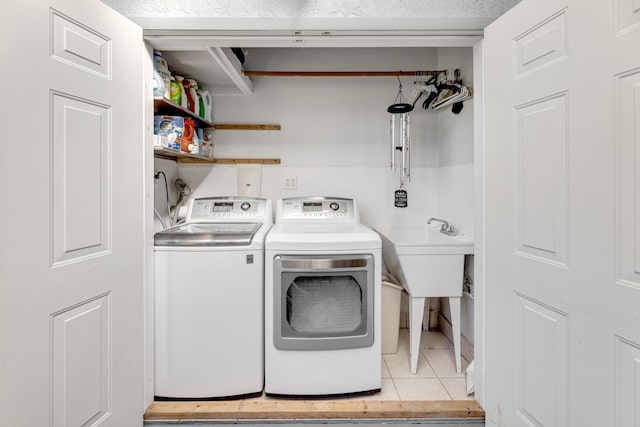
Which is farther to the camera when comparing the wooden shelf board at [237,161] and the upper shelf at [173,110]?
the wooden shelf board at [237,161]

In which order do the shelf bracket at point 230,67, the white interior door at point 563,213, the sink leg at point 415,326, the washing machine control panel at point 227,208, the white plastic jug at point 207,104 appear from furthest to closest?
the white plastic jug at point 207,104, the washing machine control panel at point 227,208, the sink leg at point 415,326, the shelf bracket at point 230,67, the white interior door at point 563,213

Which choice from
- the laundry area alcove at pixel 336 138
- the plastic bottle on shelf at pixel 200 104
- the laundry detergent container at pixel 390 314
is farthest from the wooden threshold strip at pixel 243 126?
the laundry detergent container at pixel 390 314

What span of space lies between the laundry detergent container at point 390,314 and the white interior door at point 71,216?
1402 millimetres

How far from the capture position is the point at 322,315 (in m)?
1.62

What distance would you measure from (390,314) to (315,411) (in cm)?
79

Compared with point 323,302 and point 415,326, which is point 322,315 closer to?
point 323,302

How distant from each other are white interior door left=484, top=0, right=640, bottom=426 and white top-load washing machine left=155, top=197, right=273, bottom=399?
3.74 ft

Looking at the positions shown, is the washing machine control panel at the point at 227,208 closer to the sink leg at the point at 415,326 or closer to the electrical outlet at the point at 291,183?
the electrical outlet at the point at 291,183

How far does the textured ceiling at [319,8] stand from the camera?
54.2 inches

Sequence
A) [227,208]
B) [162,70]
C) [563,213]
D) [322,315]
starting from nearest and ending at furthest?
1. [563,213]
2. [322,315]
3. [162,70]
4. [227,208]

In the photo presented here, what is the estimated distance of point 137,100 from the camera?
1.37 meters

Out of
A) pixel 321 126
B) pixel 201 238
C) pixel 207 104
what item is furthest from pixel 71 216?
pixel 321 126

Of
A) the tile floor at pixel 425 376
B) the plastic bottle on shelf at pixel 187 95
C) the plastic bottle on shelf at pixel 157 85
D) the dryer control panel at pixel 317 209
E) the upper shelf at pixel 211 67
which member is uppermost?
the upper shelf at pixel 211 67

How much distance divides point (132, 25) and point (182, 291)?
1.22m
